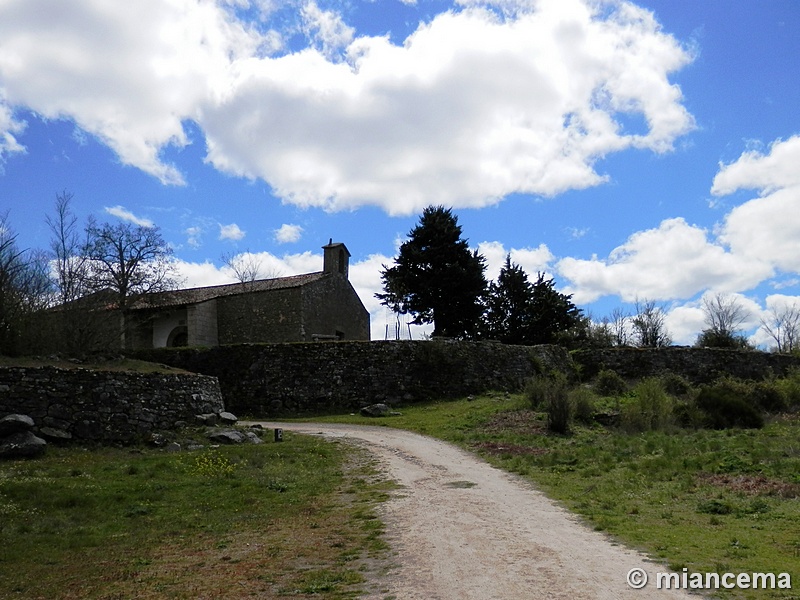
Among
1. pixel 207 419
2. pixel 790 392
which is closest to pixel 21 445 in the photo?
pixel 207 419

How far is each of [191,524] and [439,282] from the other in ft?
112

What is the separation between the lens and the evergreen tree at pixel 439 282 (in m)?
44.5

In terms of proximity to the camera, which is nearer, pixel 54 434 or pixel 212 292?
pixel 54 434

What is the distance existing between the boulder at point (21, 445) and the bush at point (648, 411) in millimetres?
17750

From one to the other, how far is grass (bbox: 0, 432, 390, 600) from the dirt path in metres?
0.57

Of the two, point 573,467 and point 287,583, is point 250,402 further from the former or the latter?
point 287,583

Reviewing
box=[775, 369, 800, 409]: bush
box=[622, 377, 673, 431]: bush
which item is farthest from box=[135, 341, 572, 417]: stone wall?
box=[775, 369, 800, 409]: bush

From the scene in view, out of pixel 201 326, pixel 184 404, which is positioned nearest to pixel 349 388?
pixel 184 404

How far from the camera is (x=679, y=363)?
37.3 m

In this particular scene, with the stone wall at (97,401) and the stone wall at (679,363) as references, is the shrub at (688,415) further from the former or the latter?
the stone wall at (97,401)

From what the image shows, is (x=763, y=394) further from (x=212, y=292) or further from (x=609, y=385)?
(x=212, y=292)

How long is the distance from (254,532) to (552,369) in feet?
84.9

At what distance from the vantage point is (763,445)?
55.2 feet

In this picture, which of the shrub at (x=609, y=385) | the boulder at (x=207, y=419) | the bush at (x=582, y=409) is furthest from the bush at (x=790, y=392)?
the boulder at (x=207, y=419)
